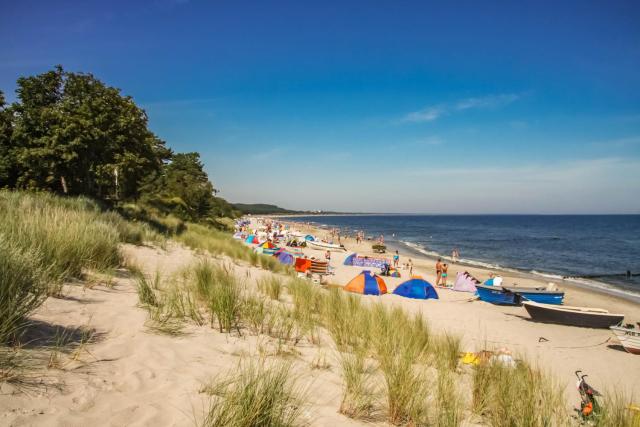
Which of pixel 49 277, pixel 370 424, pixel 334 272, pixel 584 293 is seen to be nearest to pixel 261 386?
pixel 370 424

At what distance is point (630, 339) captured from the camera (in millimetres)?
10250

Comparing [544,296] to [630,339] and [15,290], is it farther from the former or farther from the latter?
[15,290]

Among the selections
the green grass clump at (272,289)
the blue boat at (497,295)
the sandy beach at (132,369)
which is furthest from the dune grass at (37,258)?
the blue boat at (497,295)

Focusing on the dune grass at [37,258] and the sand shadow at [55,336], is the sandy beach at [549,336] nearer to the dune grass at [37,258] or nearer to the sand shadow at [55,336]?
the sand shadow at [55,336]

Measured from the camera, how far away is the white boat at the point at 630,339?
10.2 m

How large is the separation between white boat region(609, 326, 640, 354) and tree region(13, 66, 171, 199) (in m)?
19.3

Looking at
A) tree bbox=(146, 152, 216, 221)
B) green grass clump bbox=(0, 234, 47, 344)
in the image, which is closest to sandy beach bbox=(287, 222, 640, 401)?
green grass clump bbox=(0, 234, 47, 344)

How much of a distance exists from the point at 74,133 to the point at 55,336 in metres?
14.1

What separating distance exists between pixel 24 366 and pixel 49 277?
2.34 meters

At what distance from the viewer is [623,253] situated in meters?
44.2

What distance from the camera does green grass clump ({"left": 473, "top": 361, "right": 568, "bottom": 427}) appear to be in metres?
2.98

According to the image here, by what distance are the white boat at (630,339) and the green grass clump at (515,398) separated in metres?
9.40

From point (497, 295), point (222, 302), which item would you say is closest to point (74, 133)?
point (222, 302)

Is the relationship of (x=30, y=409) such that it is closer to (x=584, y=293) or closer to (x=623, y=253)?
(x=584, y=293)
